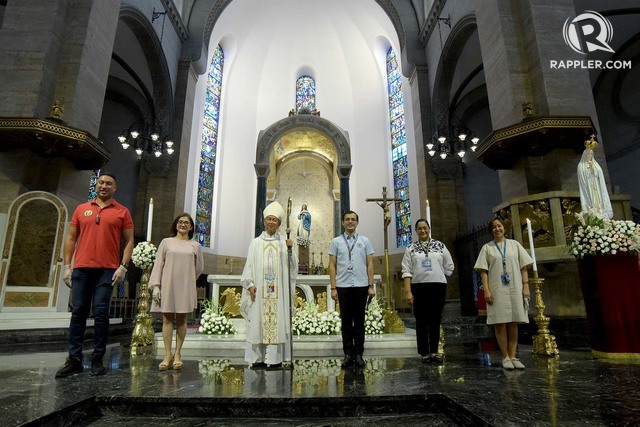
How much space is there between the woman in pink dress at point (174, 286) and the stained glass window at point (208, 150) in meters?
11.0

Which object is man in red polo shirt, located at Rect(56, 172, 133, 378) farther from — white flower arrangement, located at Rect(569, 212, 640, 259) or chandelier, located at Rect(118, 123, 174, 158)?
chandelier, located at Rect(118, 123, 174, 158)

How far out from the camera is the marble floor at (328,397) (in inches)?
81.2

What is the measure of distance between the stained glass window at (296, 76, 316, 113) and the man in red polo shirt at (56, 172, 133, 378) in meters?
17.0

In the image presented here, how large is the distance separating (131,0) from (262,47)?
918cm

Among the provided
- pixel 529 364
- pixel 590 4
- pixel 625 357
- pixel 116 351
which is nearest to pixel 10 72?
pixel 116 351

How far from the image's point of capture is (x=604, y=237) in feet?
13.6

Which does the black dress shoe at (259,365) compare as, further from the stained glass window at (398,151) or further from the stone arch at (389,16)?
the stone arch at (389,16)

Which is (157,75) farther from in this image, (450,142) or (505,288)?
(505,288)

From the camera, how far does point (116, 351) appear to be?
16.3 ft

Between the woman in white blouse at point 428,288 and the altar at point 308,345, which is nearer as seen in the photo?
the woman in white blouse at point 428,288

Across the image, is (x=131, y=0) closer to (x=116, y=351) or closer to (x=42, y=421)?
(x=116, y=351)

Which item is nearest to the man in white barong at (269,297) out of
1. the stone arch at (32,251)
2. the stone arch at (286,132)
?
the stone arch at (32,251)

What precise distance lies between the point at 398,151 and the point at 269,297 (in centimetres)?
1365

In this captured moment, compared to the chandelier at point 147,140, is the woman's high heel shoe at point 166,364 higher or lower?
lower
